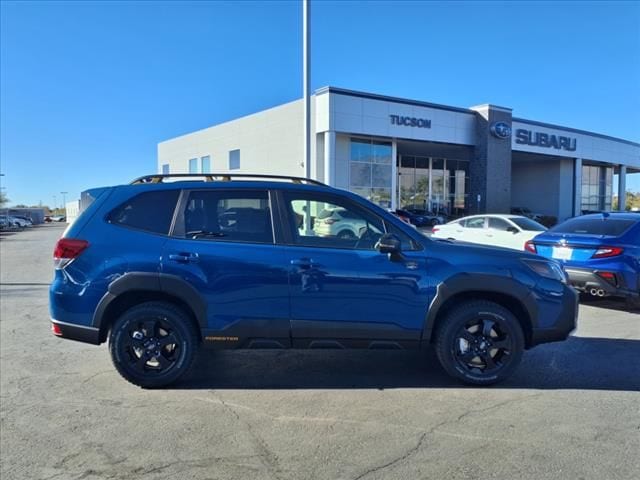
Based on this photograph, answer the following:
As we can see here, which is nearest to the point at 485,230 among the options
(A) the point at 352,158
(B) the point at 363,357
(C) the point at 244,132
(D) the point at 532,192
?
(B) the point at 363,357

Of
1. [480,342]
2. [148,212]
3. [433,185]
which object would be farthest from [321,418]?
[433,185]

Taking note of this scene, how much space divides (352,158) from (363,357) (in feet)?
92.0

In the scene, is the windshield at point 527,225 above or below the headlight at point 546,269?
above

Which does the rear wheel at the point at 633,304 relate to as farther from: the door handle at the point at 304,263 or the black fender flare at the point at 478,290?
the door handle at the point at 304,263

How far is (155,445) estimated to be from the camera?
11.5ft

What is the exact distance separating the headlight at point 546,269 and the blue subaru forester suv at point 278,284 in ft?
0.04

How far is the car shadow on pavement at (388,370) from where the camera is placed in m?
4.65

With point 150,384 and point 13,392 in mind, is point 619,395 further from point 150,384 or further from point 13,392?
point 13,392

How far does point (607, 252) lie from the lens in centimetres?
752

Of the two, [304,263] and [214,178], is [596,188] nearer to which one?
[214,178]

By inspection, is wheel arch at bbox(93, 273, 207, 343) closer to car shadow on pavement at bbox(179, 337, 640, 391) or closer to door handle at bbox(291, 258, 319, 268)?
car shadow on pavement at bbox(179, 337, 640, 391)

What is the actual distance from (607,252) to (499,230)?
7936 millimetres

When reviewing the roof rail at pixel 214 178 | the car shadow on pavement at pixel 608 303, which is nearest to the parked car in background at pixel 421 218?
the car shadow on pavement at pixel 608 303

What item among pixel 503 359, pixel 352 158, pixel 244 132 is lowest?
pixel 503 359
